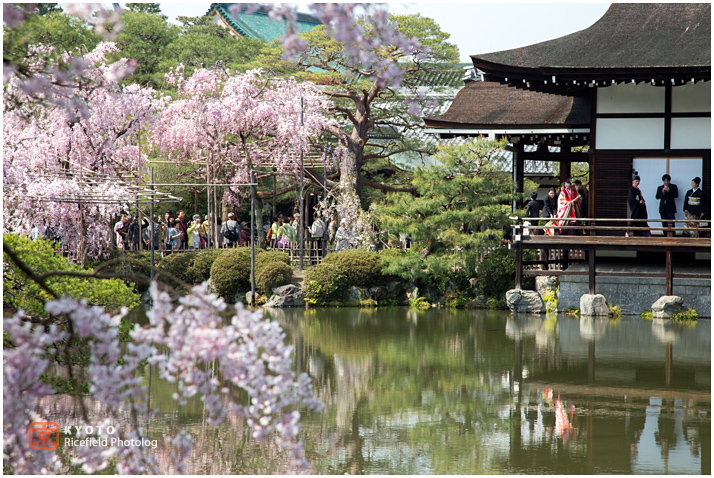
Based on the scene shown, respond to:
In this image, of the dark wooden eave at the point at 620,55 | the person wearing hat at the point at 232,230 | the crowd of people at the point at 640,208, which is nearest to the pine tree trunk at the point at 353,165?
the person wearing hat at the point at 232,230

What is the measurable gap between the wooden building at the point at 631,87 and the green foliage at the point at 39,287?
888 centimetres

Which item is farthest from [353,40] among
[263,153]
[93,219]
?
[263,153]

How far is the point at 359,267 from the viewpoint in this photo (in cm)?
1523

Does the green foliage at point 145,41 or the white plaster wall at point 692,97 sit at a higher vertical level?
the green foliage at point 145,41

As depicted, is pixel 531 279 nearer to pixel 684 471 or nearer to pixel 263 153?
pixel 263 153

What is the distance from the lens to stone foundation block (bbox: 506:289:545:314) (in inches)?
547

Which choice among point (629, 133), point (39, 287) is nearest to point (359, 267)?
point (629, 133)

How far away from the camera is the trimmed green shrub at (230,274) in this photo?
15.4 metres

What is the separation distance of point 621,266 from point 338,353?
6496 mm

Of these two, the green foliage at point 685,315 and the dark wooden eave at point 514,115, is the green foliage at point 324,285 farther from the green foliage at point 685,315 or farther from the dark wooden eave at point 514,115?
the green foliage at point 685,315

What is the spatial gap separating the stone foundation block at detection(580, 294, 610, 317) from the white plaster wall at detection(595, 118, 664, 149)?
2.91 meters

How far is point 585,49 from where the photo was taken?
14086 mm

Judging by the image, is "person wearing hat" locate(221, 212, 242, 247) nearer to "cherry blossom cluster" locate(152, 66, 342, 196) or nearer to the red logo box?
"cherry blossom cluster" locate(152, 66, 342, 196)

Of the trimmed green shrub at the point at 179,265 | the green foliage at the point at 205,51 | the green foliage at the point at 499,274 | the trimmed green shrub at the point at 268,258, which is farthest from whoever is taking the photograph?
the green foliage at the point at 205,51
